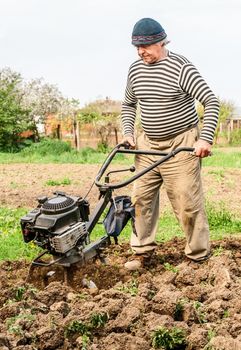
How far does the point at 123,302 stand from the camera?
4355 mm

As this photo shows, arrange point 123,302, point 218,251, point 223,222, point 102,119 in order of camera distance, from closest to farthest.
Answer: point 123,302 → point 218,251 → point 223,222 → point 102,119

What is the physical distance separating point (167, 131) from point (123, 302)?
6.14 feet

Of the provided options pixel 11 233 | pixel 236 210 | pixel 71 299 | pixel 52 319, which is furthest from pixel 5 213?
pixel 52 319

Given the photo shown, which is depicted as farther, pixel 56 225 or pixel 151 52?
pixel 151 52

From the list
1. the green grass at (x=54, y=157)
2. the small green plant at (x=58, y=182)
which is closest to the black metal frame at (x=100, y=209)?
the small green plant at (x=58, y=182)

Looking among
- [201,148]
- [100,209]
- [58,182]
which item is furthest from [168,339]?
[58,182]

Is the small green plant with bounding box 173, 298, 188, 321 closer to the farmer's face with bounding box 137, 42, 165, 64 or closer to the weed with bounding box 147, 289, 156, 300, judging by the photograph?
the weed with bounding box 147, 289, 156, 300

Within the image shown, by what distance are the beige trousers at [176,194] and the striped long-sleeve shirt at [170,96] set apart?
119 millimetres

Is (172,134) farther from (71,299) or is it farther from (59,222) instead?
(71,299)

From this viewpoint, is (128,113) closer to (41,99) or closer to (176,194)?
(176,194)

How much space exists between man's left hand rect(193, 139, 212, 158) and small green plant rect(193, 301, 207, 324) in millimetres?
1363

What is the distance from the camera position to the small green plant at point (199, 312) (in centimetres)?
416

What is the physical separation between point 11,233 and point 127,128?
2.19 meters

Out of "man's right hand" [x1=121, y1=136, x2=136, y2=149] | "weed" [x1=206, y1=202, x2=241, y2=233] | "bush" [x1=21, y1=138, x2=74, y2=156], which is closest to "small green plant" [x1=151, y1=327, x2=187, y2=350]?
"man's right hand" [x1=121, y1=136, x2=136, y2=149]
